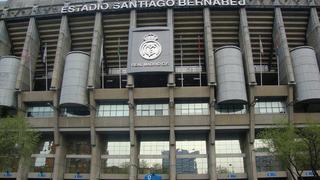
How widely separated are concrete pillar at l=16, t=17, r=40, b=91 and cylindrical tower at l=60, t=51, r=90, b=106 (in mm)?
6961

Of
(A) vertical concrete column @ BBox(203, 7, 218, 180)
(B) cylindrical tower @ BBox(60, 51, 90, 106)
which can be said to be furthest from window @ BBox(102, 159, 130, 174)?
(A) vertical concrete column @ BBox(203, 7, 218, 180)

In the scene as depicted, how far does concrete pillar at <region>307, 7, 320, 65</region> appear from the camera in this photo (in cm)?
5862

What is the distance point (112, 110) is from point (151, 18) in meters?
16.6

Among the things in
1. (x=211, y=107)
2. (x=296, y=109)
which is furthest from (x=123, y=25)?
(x=296, y=109)

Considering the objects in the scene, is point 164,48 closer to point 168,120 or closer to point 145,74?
point 145,74

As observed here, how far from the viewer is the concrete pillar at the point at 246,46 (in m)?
55.4

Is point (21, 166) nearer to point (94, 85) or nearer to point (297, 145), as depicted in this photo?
point (94, 85)

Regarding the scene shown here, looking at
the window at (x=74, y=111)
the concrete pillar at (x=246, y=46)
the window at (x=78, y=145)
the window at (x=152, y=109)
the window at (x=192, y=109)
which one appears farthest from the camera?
the window at (x=78, y=145)

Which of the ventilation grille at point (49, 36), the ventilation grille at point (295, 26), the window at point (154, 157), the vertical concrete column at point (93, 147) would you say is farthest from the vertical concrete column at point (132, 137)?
the ventilation grille at point (295, 26)

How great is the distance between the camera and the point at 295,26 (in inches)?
2461

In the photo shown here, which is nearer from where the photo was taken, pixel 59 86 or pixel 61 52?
pixel 59 86

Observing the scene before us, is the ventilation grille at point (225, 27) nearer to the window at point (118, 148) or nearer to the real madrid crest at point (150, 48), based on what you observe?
the real madrid crest at point (150, 48)

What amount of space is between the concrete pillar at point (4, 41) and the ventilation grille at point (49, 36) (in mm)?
5604

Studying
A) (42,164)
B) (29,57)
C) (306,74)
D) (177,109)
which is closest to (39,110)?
(42,164)
